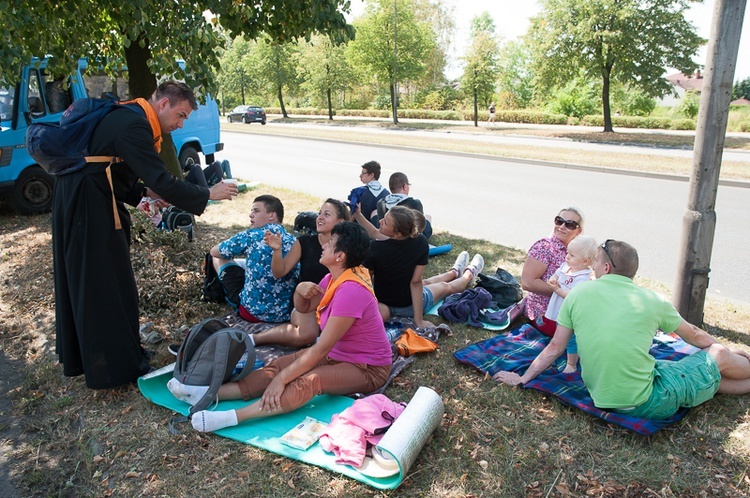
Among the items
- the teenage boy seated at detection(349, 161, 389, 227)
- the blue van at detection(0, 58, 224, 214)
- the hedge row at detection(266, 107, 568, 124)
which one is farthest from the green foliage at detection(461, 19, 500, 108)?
the teenage boy seated at detection(349, 161, 389, 227)

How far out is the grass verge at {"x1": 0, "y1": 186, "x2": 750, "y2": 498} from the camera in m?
3.05

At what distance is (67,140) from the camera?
3.64 metres

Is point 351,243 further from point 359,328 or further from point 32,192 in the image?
point 32,192

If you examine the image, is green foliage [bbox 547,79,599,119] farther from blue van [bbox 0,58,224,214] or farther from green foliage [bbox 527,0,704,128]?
blue van [bbox 0,58,224,214]

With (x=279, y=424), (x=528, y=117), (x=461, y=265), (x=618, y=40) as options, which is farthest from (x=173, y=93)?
(x=528, y=117)

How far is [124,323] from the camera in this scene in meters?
3.93

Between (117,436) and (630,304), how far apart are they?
10.7 feet

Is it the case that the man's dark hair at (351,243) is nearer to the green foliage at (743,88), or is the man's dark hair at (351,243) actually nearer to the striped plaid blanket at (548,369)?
the striped plaid blanket at (548,369)

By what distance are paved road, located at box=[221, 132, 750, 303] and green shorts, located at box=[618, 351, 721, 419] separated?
289 cm

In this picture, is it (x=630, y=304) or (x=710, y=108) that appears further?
(x=710, y=108)

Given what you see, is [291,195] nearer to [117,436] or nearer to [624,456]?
[117,436]

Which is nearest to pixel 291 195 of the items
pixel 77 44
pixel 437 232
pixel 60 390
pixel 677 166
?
pixel 437 232

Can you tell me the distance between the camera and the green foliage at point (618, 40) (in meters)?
23.6

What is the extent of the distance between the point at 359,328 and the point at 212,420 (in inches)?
42.4
